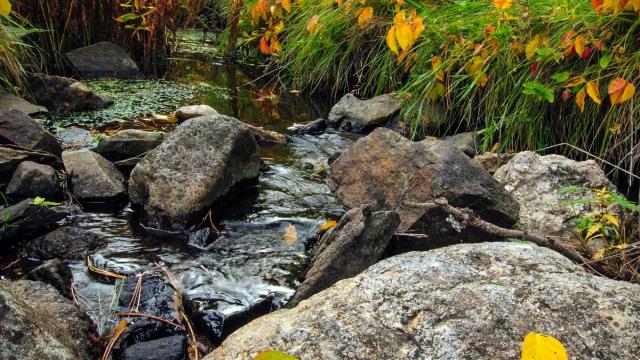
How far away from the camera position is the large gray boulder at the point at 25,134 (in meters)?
3.41

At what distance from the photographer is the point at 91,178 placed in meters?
3.13

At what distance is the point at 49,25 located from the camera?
5449 mm

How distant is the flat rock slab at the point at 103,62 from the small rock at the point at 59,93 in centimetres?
94

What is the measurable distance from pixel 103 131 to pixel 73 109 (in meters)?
0.66

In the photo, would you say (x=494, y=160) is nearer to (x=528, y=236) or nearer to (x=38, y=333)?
(x=528, y=236)

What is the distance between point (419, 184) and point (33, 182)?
6.63 ft

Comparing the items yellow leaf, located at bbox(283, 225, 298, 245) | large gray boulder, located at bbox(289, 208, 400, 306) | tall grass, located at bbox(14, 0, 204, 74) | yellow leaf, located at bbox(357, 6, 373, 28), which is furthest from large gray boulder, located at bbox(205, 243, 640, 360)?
tall grass, located at bbox(14, 0, 204, 74)

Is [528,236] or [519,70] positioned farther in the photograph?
[519,70]

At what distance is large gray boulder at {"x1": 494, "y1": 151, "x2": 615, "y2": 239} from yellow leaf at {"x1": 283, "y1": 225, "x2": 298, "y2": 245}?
42.0 inches

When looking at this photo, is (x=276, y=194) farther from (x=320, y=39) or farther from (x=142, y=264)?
(x=320, y=39)

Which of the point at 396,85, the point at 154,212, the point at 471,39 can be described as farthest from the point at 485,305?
the point at 396,85

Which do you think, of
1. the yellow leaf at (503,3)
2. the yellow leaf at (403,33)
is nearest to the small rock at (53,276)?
the yellow leaf at (403,33)

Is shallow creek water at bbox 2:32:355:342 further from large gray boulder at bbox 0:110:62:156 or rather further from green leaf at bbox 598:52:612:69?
green leaf at bbox 598:52:612:69

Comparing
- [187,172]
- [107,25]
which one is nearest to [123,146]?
[187,172]
